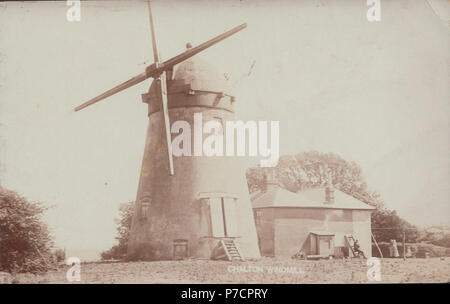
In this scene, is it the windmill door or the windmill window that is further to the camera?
the windmill window

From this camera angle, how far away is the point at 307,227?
1296 centimetres

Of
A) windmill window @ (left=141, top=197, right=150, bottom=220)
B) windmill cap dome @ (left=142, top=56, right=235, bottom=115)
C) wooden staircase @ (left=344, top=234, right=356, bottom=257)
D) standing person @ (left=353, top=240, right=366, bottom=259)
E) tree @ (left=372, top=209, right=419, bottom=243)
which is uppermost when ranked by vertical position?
windmill cap dome @ (left=142, top=56, right=235, bottom=115)

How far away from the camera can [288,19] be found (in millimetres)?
11695

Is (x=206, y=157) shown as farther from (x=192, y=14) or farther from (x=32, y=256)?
(x=32, y=256)

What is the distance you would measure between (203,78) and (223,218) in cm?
342

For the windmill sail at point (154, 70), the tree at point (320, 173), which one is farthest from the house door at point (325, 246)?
the windmill sail at point (154, 70)

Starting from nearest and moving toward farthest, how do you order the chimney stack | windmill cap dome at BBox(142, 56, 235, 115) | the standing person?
the standing person < windmill cap dome at BBox(142, 56, 235, 115) < the chimney stack

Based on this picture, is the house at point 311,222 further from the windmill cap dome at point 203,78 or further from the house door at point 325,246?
the windmill cap dome at point 203,78

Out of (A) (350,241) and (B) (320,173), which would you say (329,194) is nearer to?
(B) (320,173)

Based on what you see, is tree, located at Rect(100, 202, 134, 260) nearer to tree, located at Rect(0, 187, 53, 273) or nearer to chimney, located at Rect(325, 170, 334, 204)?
tree, located at Rect(0, 187, 53, 273)

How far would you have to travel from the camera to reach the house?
40.2ft

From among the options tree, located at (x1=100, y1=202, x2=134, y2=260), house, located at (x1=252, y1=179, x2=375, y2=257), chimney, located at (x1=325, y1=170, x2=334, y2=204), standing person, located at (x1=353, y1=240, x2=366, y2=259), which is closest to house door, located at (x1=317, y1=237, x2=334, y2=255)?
house, located at (x1=252, y1=179, x2=375, y2=257)

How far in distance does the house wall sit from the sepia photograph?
63 mm

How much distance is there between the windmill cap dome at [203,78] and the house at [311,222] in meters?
2.86
